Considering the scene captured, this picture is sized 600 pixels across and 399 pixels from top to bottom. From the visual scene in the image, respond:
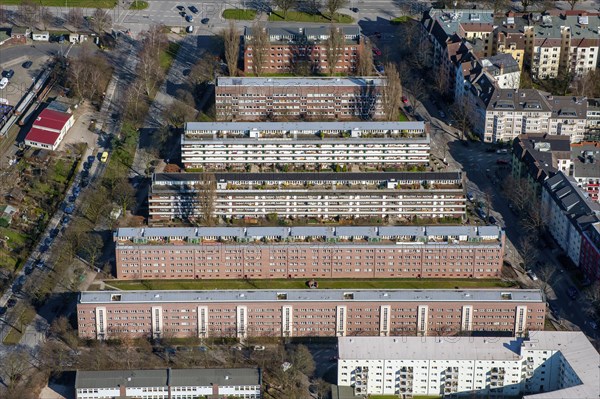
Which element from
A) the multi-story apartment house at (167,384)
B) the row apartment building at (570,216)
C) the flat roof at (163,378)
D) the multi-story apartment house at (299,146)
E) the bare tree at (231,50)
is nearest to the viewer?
the multi-story apartment house at (167,384)

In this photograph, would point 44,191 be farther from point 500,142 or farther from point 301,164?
point 500,142

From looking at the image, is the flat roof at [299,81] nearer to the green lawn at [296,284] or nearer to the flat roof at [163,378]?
the green lawn at [296,284]

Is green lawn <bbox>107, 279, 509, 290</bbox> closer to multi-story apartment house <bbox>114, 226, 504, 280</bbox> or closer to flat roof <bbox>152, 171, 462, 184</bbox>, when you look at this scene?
multi-story apartment house <bbox>114, 226, 504, 280</bbox>

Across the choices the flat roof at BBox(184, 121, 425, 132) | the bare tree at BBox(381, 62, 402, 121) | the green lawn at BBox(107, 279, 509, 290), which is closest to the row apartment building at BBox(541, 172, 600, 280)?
the green lawn at BBox(107, 279, 509, 290)

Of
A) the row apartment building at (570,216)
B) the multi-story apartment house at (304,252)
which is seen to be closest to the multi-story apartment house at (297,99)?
the row apartment building at (570,216)

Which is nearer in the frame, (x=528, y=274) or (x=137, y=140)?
(x=528, y=274)

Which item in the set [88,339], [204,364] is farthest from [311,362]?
[88,339]

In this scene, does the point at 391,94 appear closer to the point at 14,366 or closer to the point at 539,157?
the point at 539,157
